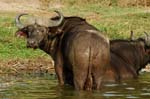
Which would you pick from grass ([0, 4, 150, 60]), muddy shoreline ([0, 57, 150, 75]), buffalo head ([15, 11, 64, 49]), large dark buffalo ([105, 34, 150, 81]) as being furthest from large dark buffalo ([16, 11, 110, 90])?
grass ([0, 4, 150, 60])

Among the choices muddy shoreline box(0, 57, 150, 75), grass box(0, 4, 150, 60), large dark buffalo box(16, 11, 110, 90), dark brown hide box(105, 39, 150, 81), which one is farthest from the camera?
grass box(0, 4, 150, 60)

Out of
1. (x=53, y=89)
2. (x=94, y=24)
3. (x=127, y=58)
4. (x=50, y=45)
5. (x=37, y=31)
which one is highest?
(x=37, y=31)

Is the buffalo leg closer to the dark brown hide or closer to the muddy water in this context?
the muddy water

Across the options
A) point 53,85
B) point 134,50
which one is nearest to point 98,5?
point 134,50

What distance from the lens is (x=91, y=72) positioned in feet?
38.5

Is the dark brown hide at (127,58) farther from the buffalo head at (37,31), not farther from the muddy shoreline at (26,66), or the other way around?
the muddy shoreline at (26,66)

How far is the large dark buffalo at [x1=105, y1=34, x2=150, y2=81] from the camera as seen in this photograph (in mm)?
14031

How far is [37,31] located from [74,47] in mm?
1375

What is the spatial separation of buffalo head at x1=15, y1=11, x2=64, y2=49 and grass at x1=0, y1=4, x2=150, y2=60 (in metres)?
3.36

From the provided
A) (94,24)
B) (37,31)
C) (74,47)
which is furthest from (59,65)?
(94,24)

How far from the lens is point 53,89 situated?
12.8 meters

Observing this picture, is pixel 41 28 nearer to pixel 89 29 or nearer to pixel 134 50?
pixel 89 29

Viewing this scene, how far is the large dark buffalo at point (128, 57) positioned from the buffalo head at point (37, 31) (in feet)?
5.60

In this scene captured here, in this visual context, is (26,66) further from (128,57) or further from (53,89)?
(53,89)
